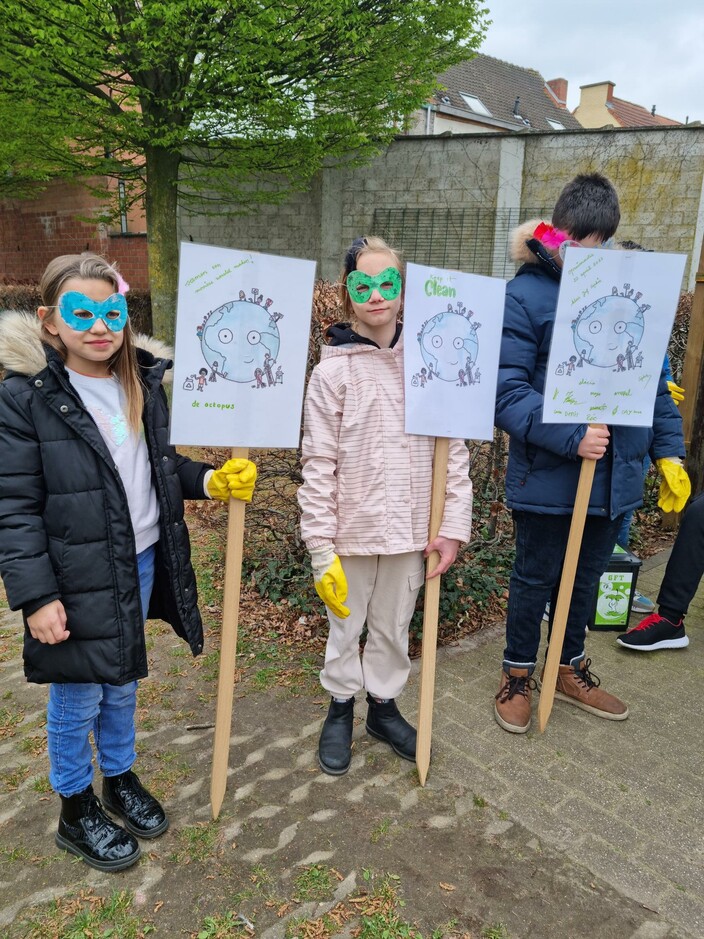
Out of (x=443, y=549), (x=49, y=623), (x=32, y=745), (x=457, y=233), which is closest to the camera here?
(x=49, y=623)

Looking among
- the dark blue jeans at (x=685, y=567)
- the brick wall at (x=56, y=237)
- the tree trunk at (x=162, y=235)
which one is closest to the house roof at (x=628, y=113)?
the brick wall at (x=56, y=237)

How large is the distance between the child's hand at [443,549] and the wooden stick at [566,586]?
0.51 metres

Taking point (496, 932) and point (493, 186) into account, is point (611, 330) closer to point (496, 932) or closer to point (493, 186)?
point (496, 932)

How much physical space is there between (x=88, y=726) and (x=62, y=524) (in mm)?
722

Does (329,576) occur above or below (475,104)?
below

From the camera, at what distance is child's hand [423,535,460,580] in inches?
99.3

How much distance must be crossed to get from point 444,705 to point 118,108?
8020mm

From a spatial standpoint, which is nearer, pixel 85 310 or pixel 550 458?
pixel 85 310

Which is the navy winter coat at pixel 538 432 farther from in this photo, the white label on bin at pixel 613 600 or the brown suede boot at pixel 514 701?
the white label on bin at pixel 613 600

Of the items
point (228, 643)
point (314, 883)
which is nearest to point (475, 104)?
point (228, 643)

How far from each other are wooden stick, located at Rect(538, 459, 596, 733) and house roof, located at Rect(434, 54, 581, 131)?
2295cm

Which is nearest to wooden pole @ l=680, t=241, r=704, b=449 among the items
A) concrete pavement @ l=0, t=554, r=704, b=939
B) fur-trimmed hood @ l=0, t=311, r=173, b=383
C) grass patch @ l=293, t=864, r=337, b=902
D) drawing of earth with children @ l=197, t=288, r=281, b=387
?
concrete pavement @ l=0, t=554, r=704, b=939

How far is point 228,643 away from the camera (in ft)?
7.52

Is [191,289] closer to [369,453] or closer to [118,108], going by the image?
[369,453]
